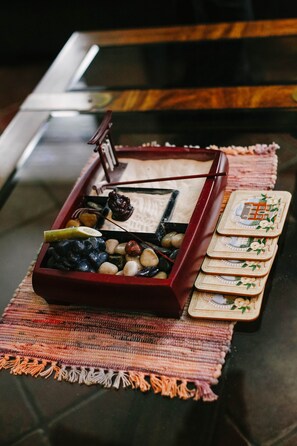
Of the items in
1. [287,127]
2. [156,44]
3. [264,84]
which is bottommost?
[287,127]

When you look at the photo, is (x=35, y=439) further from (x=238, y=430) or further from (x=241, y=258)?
(x=241, y=258)

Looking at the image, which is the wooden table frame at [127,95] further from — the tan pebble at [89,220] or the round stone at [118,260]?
the round stone at [118,260]

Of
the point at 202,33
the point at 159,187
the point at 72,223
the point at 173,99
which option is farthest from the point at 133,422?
the point at 202,33

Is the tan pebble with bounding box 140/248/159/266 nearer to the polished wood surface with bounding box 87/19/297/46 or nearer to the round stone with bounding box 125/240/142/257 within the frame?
the round stone with bounding box 125/240/142/257

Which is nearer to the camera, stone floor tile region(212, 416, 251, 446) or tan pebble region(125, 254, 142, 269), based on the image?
stone floor tile region(212, 416, 251, 446)

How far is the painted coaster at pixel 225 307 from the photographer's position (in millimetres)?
1099

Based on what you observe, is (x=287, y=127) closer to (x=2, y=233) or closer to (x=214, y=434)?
(x=2, y=233)

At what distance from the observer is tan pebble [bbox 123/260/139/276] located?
1.14m

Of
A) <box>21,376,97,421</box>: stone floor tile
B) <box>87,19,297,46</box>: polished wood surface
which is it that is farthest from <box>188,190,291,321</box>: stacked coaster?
<box>87,19,297,46</box>: polished wood surface

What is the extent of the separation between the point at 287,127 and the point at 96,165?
55 centimetres

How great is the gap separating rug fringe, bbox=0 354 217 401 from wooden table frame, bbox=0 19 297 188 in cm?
67

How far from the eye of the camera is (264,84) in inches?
69.4

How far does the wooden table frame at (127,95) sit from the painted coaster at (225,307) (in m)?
0.73

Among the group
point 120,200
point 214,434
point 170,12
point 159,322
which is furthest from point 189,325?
point 170,12
